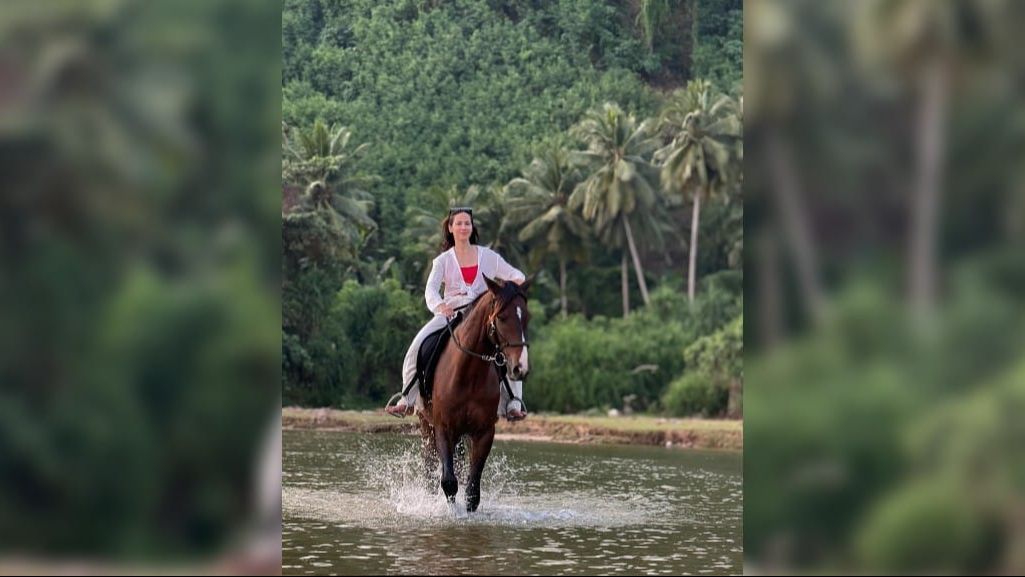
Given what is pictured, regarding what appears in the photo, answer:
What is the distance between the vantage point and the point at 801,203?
5516 mm

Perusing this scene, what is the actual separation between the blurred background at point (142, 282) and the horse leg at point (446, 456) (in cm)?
441

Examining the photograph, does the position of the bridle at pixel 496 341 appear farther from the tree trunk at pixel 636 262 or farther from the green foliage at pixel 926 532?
the tree trunk at pixel 636 262

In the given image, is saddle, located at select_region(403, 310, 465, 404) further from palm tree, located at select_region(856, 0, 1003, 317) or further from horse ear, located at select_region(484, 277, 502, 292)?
palm tree, located at select_region(856, 0, 1003, 317)

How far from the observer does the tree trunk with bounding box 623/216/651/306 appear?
1649 inches

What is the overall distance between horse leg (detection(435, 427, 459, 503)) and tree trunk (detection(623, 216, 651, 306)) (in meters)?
31.7

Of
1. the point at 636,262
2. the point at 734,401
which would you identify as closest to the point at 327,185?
the point at 636,262

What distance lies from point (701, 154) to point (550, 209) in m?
5.10

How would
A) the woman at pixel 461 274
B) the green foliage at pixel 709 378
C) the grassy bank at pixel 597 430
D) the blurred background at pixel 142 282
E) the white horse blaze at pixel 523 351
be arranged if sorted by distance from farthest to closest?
the green foliage at pixel 709 378 → the grassy bank at pixel 597 430 → the woman at pixel 461 274 → the white horse blaze at pixel 523 351 → the blurred background at pixel 142 282

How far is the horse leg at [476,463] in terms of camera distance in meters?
9.91

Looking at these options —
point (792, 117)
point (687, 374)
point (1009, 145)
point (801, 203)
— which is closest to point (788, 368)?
point (801, 203)

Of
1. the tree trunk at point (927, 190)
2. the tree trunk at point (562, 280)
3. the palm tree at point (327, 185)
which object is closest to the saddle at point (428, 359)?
the tree trunk at point (927, 190)

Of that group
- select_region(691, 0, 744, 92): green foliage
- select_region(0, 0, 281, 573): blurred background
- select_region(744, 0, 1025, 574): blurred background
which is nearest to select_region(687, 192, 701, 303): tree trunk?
select_region(691, 0, 744, 92): green foliage

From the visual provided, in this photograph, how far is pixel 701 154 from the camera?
136ft

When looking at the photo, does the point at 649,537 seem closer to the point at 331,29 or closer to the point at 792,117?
the point at 792,117
